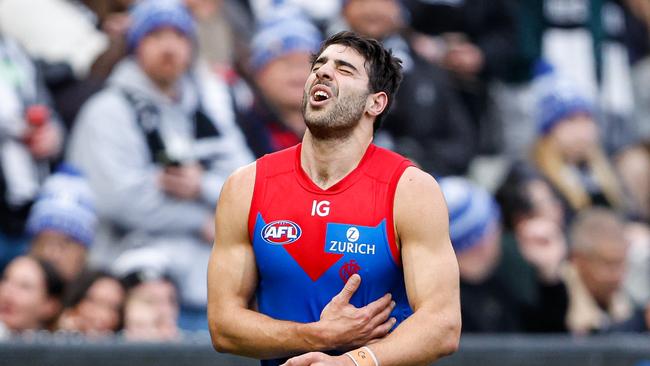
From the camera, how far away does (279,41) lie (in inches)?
420

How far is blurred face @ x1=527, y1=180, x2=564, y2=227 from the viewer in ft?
37.6

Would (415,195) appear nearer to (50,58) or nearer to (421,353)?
(421,353)

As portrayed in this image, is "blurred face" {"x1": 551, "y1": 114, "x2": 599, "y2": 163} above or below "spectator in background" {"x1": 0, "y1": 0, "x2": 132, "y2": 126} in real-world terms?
below

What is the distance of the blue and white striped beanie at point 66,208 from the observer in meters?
9.41

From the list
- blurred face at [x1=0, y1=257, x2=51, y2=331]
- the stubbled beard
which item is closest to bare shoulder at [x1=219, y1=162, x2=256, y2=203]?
the stubbled beard

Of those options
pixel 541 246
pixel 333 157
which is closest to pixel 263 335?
pixel 333 157

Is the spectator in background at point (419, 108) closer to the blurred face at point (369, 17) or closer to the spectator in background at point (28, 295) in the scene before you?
the blurred face at point (369, 17)

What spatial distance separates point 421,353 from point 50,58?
5409mm

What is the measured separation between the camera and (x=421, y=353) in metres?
5.37

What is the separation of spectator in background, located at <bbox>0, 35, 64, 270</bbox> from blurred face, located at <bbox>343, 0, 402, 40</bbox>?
8.91 ft

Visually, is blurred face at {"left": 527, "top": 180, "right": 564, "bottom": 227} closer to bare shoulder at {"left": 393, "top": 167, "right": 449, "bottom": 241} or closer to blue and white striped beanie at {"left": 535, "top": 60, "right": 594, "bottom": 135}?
blue and white striped beanie at {"left": 535, "top": 60, "right": 594, "bottom": 135}

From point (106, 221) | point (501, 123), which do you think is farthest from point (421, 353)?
point (501, 123)

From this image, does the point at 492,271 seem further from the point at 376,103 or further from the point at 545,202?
the point at 376,103

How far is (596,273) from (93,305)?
15.5 ft
